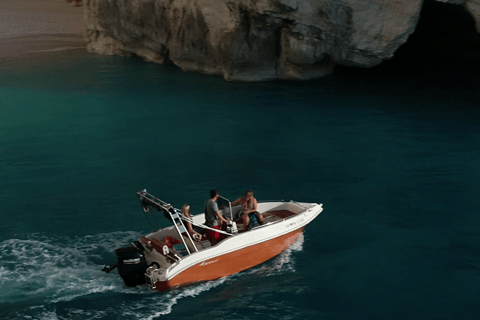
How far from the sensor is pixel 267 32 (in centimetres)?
3033

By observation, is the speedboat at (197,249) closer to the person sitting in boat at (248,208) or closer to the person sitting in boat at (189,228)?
the person sitting in boat at (189,228)

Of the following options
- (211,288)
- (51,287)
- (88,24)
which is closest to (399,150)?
(211,288)

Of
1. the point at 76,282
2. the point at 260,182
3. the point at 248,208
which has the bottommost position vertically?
the point at 76,282

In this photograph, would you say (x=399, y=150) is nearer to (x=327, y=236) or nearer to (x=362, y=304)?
(x=327, y=236)

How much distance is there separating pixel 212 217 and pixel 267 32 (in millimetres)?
19135

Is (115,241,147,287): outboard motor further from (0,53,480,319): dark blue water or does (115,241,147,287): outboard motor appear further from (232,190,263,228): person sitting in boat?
(232,190,263,228): person sitting in boat

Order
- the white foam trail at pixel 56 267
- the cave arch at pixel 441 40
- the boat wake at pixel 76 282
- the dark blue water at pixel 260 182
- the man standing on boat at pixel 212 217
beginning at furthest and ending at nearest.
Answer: the cave arch at pixel 441 40 → the man standing on boat at pixel 212 217 → the white foam trail at pixel 56 267 → the dark blue water at pixel 260 182 → the boat wake at pixel 76 282

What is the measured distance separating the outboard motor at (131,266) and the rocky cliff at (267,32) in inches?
752

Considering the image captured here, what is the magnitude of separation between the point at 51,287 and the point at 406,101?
770 inches

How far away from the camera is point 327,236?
14.7 metres

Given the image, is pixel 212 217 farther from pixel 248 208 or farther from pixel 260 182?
pixel 260 182

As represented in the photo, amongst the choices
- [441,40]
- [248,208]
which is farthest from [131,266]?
[441,40]

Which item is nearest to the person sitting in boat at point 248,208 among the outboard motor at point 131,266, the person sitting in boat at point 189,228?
the person sitting in boat at point 189,228

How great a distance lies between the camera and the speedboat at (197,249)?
12188mm
